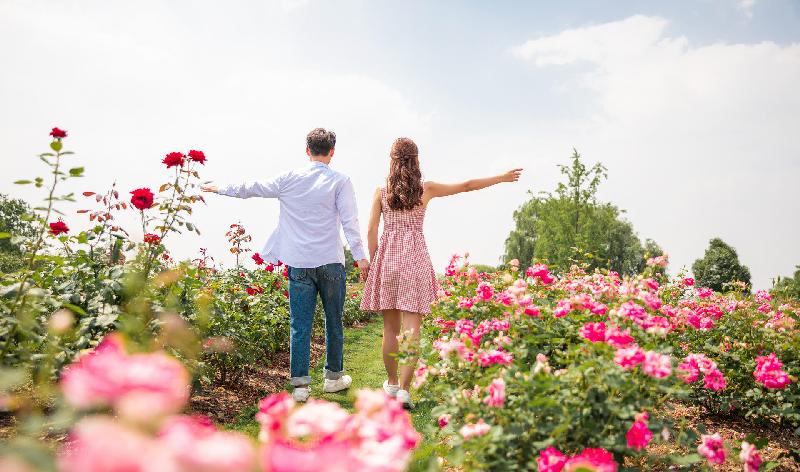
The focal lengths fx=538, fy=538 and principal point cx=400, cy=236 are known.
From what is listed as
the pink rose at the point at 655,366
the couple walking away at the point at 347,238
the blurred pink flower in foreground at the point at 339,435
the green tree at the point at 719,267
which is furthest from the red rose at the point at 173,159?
the green tree at the point at 719,267

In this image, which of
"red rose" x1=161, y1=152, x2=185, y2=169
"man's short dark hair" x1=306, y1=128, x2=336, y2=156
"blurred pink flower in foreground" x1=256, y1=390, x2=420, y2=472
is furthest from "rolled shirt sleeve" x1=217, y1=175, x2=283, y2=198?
"blurred pink flower in foreground" x1=256, y1=390, x2=420, y2=472

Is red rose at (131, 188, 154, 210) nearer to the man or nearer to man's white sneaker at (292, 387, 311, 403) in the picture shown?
the man

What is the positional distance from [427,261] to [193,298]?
67.5 inches

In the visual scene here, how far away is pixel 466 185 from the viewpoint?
13.9ft

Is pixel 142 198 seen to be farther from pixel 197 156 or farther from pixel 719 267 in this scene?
pixel 719 267

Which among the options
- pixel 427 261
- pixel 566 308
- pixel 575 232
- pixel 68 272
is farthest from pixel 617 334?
pixel 575 232

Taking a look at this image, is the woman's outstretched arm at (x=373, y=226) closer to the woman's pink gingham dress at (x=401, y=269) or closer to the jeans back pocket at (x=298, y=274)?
the woman's pink gingham dress at (x=401, y=269)

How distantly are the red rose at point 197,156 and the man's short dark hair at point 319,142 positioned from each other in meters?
0.89

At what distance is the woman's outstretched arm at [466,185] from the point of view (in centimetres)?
418

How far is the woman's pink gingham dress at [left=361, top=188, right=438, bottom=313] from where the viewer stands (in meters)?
4.04

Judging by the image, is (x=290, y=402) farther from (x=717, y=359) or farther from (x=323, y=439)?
(x=717, y=359)

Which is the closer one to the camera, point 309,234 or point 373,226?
point 309,234

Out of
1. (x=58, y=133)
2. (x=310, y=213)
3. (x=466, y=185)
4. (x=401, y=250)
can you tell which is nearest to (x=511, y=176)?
(x=466, y=185)

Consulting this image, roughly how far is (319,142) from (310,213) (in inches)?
22.6
